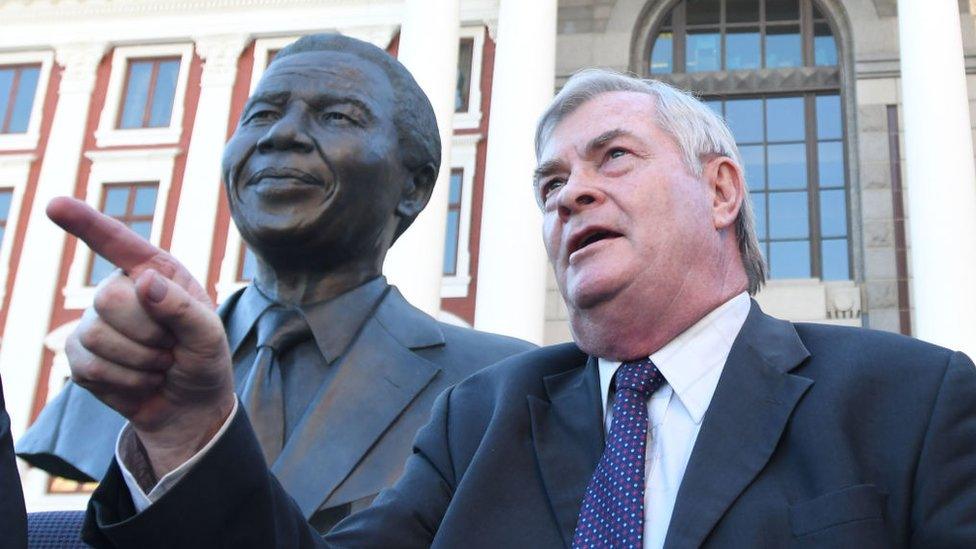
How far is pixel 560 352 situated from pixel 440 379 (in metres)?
0.60

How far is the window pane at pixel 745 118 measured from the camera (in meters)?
22.0

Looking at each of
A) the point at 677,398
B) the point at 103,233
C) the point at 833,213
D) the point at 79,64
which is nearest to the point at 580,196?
the point at 677,398

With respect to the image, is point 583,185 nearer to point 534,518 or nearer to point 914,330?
point 534,518

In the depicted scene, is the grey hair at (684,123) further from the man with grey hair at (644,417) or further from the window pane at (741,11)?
the window pane at (741,11)

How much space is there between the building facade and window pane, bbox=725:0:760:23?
0.04m

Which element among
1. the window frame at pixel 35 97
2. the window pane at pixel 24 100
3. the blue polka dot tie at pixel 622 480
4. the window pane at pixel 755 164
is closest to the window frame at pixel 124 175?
the window frame at pixel 35 97

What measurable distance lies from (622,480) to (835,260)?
1965cm

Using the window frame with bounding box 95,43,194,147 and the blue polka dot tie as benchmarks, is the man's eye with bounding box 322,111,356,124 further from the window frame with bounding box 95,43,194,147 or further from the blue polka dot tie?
the window frame with bounding box 95,43,194,147

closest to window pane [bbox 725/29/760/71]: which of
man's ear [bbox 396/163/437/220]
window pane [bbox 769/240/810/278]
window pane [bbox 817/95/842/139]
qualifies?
window pane [bbox 817/95/842/139]

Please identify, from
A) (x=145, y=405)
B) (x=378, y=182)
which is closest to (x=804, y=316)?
(x=378, y=182)

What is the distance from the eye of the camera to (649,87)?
2355 millimetres

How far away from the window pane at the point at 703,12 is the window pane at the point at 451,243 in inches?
232

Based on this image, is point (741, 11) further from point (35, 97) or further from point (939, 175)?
point (35, 97)

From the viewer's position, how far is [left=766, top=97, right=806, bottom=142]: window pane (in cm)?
2181
